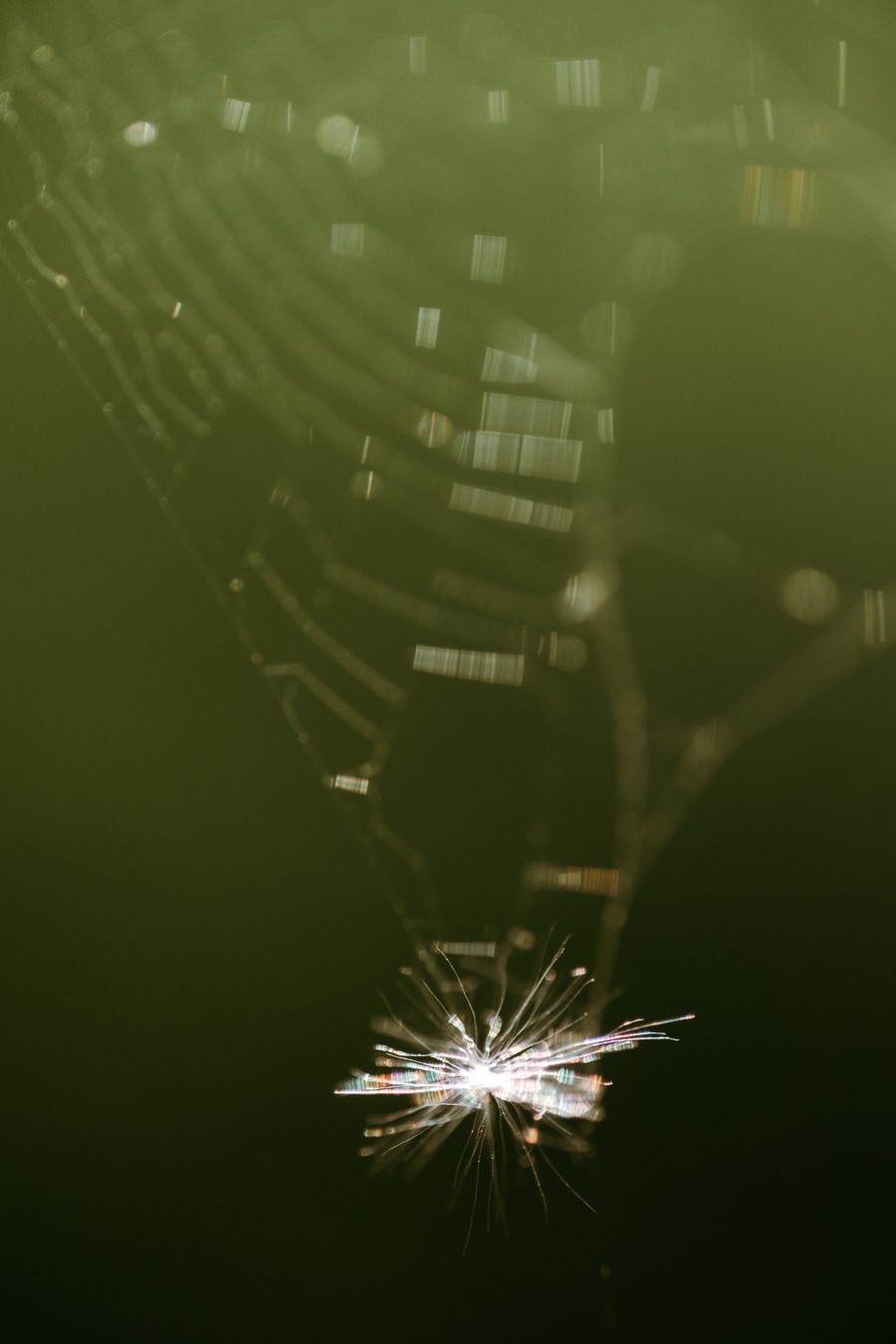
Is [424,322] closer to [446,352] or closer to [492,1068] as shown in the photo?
[446,352]

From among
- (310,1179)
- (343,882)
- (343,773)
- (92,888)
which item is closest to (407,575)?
(343,773)

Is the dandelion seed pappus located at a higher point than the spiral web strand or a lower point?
lower

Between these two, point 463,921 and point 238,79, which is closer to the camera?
point 238,79

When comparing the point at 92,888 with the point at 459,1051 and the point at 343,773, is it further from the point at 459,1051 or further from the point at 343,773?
the point at 459,1051

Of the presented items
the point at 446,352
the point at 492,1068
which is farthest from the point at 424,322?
the point at 492,1068

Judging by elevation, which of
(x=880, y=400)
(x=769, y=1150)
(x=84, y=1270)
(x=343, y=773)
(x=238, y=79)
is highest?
(x=238, y=79)
